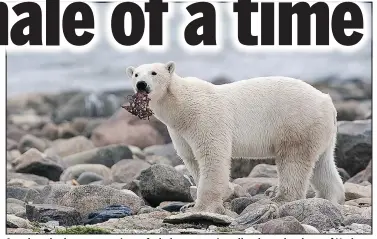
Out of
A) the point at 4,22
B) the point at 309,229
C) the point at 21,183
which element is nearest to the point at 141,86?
the point at 4,22

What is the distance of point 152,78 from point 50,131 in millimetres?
14268

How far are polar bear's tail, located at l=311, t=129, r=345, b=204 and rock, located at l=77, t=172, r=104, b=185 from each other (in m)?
4.45

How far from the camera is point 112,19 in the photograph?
1069 cm

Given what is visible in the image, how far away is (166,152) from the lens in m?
17.4

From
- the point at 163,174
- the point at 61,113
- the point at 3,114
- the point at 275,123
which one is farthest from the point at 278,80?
the point at 61,113

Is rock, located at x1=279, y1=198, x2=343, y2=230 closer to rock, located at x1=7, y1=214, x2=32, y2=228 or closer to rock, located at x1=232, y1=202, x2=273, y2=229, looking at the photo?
rock, located at x1=232, y1=202, x2=273, y2=229

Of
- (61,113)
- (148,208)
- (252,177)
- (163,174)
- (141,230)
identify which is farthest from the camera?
(61,113)

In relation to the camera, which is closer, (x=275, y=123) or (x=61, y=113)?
(x=275, y=123)

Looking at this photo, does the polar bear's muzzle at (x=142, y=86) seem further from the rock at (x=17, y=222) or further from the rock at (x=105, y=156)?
the rock at (x=105, y=156)

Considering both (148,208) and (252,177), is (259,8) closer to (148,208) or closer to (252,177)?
(148,208)

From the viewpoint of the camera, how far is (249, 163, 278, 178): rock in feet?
44.5

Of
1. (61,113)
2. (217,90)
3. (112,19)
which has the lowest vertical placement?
(61,113)

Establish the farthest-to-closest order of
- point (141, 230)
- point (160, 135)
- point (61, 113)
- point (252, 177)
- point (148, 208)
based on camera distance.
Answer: point (61, 113), point (160, 135), point (252, 177), point (148, 208), point (141, 230)

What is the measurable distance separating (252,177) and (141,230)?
4.39m
